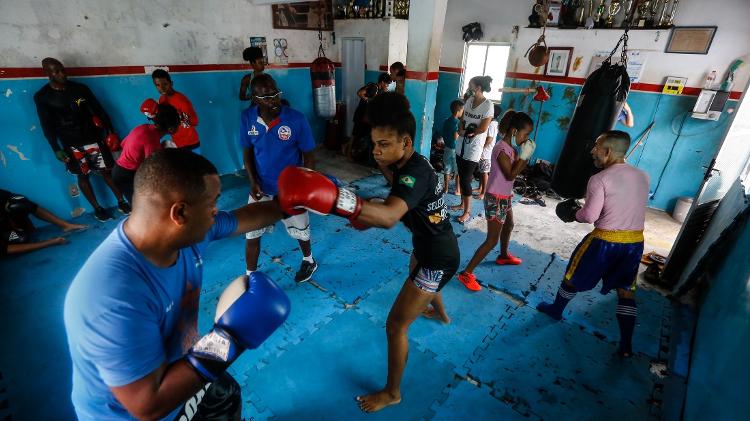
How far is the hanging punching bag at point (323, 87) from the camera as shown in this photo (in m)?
6.64

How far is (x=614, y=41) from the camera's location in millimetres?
5223

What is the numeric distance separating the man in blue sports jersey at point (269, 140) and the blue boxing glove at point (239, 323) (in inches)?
65.9

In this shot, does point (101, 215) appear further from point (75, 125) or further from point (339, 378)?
point (339, 378)

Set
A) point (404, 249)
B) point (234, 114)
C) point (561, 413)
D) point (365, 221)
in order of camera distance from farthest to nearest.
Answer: point (234, 114) → point (404, 249) → point (561, 413) → point (365, 221)

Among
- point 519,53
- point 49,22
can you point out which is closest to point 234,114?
point 49,22

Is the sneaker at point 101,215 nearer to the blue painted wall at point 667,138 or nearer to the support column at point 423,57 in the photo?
the support column at point 423,57

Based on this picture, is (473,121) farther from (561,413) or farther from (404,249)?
(561,413)

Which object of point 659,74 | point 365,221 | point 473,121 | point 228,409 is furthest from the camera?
point 659,74

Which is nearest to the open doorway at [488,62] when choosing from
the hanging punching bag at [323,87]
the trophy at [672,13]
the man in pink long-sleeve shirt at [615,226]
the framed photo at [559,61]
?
the framed photo at [559,61]

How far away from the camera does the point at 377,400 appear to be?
→ 87.7 inches

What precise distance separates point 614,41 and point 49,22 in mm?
7168

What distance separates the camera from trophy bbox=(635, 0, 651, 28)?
15.8 ft

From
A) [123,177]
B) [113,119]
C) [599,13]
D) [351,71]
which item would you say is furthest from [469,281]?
[351,71]

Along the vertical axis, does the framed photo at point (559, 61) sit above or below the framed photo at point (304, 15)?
below
